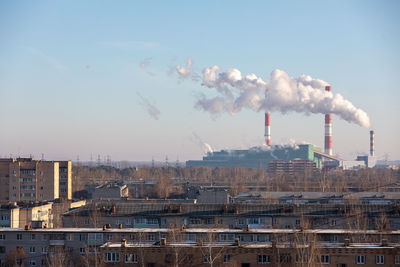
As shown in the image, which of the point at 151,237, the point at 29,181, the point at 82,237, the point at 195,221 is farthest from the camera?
the point at 29,181

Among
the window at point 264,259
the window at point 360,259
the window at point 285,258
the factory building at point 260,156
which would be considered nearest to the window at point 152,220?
the window at point 264,259

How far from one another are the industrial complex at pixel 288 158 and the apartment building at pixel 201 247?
67.5 meters

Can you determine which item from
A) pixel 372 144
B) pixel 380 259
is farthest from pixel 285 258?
pixel 372 144

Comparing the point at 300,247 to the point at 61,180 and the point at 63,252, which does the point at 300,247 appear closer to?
the point at 63,252

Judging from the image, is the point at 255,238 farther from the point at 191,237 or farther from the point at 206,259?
the point at 206,259

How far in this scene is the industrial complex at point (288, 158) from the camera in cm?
9306

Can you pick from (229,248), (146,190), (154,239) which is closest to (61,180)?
(146,190)

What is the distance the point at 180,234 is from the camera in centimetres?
1702

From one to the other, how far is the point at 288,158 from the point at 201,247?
332 feet

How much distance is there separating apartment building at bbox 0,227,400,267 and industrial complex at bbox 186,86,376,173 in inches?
2659

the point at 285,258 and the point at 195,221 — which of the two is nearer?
the point at 285,258

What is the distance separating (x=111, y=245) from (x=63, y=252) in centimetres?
254

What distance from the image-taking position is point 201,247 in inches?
591

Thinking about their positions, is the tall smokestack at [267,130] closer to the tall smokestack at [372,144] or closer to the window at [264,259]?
the tall smokestack at [372,144]
